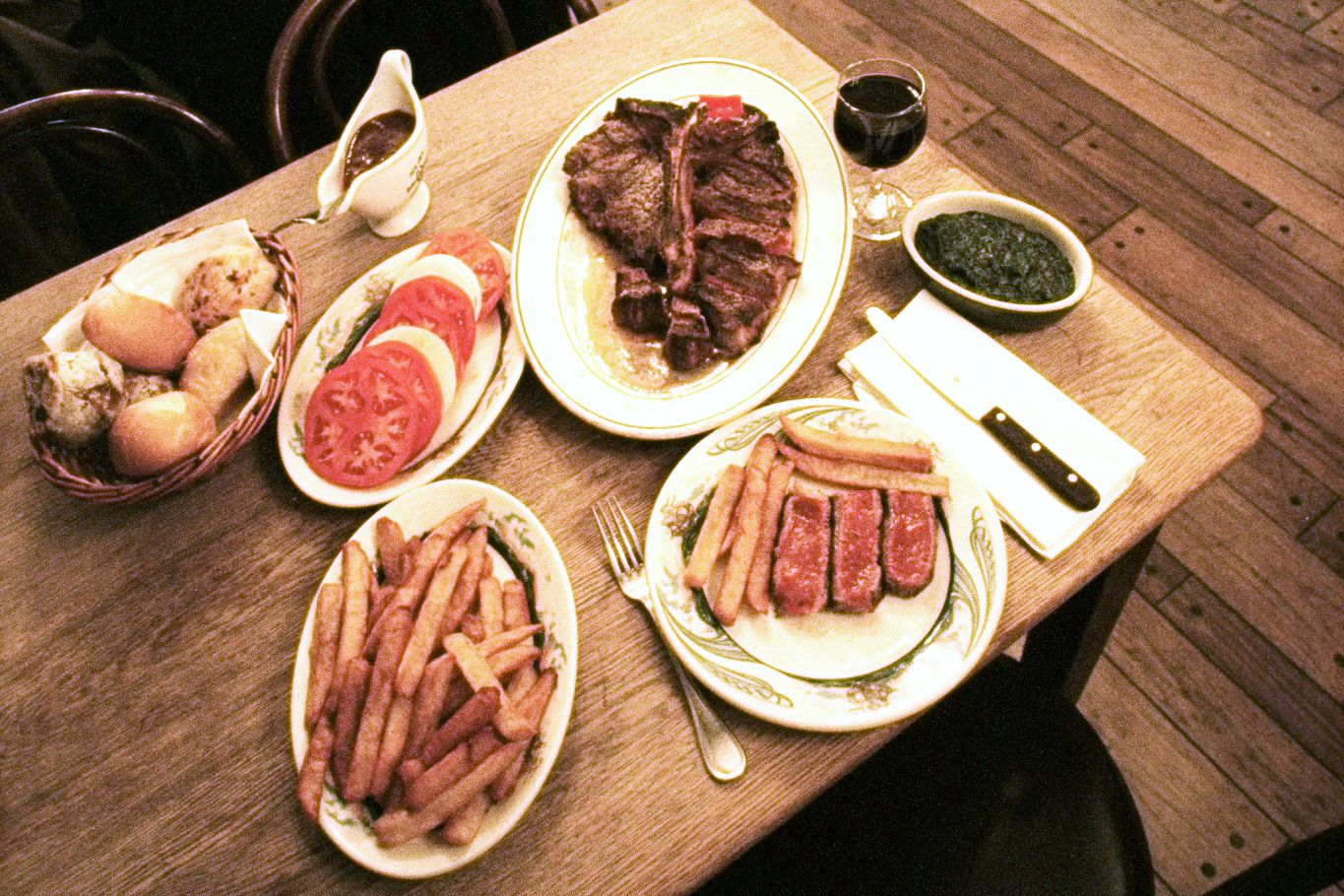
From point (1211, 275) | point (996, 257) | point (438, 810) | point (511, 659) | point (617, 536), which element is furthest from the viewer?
point (1211, 275)

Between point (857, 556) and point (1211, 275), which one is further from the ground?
point (857, 556)

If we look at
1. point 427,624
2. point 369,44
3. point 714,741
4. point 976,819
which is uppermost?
point 369,44

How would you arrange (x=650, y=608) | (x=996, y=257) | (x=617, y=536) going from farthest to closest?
1. (x=996, y=257)
2. (x=617, y=536)
3. (x=650, y=608)

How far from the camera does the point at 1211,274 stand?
301 cm

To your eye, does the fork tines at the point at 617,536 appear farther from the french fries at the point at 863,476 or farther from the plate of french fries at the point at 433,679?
the french fries at the point at 863,476

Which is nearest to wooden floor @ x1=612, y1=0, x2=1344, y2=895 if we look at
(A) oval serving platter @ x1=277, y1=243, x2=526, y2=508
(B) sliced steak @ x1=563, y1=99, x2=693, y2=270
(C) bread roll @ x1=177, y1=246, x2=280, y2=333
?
(B) sliced steak @ x1=563, y1=99, x2=693, y2=270

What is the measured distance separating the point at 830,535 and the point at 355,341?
0.99 meters

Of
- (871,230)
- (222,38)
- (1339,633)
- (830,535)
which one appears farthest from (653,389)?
(1339,633)

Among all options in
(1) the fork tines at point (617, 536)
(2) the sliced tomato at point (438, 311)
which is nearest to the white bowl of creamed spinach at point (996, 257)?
(1) the fork tines at point (617, 536)

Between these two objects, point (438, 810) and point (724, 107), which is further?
point (724, 107)

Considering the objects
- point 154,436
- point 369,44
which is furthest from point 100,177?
point 154,436

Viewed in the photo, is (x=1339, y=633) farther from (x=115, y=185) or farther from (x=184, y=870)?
(x=115, y=185)

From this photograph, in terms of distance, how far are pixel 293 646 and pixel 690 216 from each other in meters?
1.11

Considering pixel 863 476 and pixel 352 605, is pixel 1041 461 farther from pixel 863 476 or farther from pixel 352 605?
pixel 352 605
